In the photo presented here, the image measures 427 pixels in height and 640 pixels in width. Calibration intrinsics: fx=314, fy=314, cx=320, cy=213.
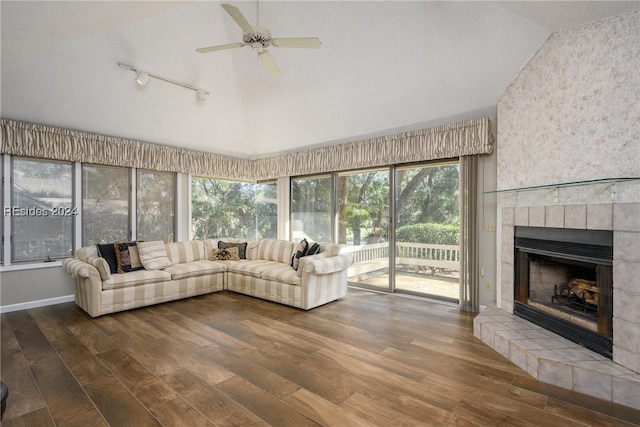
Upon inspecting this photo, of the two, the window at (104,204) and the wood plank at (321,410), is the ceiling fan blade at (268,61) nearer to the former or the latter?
the wood plank at (321,410)

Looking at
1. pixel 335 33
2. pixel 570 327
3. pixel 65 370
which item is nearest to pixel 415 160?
pixel 335 33

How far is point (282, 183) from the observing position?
622 cm

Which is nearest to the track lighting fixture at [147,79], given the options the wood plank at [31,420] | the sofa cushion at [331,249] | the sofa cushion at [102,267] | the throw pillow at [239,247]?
the sofa cushion at [102,267]

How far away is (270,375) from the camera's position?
2.38 m

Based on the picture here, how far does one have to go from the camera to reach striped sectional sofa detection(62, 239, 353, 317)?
379cm

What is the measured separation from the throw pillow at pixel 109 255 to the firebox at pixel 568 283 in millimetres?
4841

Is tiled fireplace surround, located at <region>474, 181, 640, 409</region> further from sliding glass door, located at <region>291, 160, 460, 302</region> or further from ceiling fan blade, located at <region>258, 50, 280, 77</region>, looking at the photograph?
ceiling fan blade, located at <region>258, 50, 280, 77</region>

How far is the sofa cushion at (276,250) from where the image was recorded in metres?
5.16

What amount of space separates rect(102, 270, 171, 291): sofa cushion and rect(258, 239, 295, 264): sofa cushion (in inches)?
61.9

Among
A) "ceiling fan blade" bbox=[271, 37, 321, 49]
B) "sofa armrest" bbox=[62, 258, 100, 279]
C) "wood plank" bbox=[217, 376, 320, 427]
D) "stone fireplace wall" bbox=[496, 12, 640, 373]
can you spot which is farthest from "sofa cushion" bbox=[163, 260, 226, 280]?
"stone fireplace wall" bbox=[496, 12, 640, 373]

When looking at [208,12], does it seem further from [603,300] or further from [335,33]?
[603,300]

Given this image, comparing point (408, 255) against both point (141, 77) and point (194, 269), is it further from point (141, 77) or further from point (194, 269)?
point (141, 77)

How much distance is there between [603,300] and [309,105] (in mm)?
3947

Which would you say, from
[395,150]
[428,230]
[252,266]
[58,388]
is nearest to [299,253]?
[252,266]
